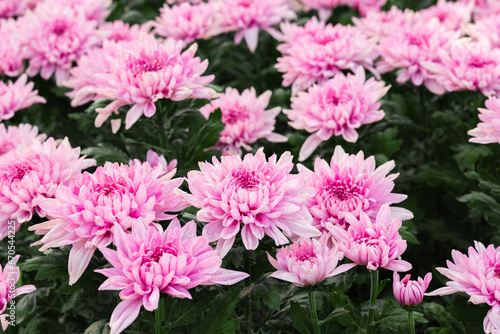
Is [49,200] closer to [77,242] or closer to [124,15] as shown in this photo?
[77,242]

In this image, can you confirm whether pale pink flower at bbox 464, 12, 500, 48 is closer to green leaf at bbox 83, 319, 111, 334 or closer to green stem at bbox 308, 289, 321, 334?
green stem at bbox 308, 289, 321, 334

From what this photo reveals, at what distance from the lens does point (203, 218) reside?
4.08 feet

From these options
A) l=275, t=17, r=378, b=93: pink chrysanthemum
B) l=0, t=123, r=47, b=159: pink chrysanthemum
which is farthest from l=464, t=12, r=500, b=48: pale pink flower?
l=0, t=123, r=47, b=159: pink chrysanthemum

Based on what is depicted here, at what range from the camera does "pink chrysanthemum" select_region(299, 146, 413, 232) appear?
1.36 meters

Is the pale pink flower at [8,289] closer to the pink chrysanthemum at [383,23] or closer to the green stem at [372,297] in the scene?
the green stem at [372,297]

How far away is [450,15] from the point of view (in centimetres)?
249

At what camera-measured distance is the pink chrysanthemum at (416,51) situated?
203cm

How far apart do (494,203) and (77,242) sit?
4.05ft

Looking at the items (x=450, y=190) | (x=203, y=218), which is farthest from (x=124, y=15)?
(x=203, y=218)

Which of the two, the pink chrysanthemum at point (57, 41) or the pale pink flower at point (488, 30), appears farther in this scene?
the pink chrysanthemum at point (57, 41)

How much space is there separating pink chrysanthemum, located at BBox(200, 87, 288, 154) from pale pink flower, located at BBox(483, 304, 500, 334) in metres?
0.90

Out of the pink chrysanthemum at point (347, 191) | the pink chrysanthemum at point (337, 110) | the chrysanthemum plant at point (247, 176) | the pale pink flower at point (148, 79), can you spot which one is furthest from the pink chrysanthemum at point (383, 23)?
the pink chrysanthemum at point (347, 191)

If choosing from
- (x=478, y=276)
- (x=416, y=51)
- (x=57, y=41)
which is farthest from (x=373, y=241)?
(x=57, y=41)

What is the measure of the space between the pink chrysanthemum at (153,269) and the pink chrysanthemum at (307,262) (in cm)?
13
